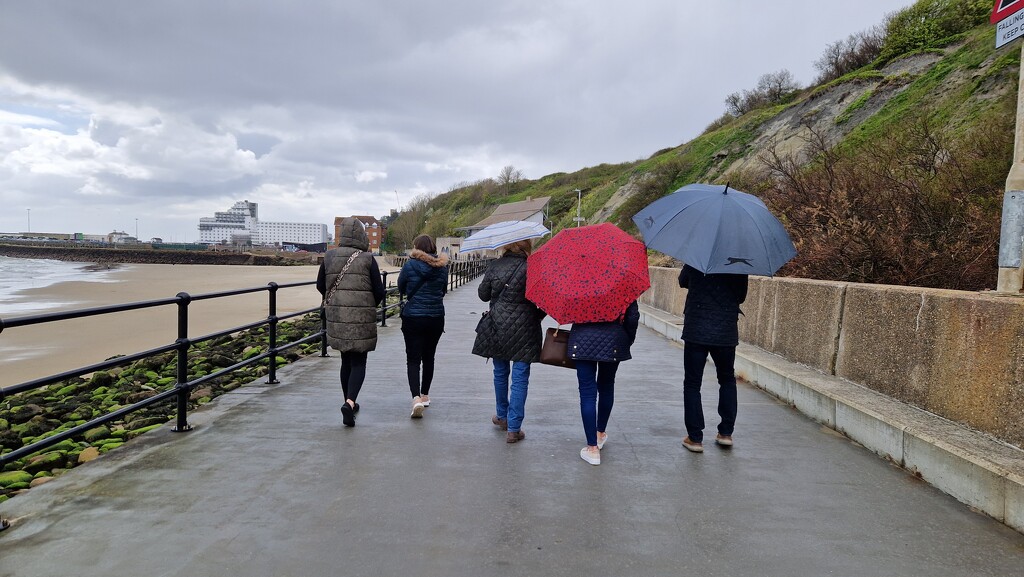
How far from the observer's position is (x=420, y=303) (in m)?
5.51

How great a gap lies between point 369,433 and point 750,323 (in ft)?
18.6

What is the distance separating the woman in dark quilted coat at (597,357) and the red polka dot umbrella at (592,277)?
93 millimetres

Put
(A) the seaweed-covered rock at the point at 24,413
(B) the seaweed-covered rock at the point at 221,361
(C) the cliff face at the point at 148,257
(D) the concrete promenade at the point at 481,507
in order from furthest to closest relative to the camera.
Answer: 1. (C) the cliff face at the point at 148,257
2. (B) the seaweed-covered rock at the point at 221,361
3. (A) the seaweed-covered rock at the point at 24,413
4. (D) the concrete promenade at the point at 481,507

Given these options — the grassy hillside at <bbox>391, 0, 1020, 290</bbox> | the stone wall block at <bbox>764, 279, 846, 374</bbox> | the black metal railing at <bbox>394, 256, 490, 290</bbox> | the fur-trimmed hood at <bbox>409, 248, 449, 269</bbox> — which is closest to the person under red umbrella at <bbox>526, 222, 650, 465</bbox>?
the fur-trimmed hood at <bbox>409, 248, 449, 269</bbox>

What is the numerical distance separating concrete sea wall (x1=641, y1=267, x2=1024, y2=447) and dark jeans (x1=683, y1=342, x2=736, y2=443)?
144cm

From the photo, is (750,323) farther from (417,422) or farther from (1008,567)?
(1008,567)

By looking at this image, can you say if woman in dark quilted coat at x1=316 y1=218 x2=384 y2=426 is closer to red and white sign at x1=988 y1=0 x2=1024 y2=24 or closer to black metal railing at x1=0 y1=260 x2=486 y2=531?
black metal railing at x1=0 y1=260 x2=486 y2=531

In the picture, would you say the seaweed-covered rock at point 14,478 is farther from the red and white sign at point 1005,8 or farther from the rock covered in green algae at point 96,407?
the red and white sign at point 1005,8

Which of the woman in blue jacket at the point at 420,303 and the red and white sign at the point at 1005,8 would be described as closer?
the red and white sign at the point at 1005,8

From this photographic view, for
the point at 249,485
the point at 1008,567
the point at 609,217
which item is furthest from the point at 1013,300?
the point at 609,217

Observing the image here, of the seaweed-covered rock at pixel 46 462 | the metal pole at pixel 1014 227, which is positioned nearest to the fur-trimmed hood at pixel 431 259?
the seaweed-covered rock at pixel 46 462

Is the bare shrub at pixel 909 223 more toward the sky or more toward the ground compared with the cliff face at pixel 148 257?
more toward the sky

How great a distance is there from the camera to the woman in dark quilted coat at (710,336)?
4.42 m

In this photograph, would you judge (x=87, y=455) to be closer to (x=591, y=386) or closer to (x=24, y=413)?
(x=24, y=413)
